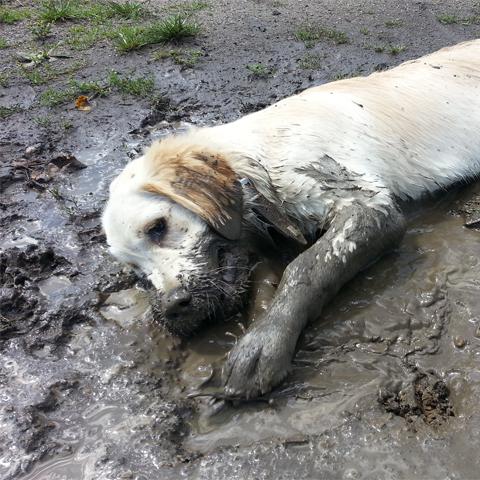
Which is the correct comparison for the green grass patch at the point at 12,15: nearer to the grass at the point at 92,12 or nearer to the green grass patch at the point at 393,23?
the grass at the point at 92,12

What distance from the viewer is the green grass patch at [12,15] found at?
892cm

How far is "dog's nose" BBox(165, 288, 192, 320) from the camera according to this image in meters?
3.47

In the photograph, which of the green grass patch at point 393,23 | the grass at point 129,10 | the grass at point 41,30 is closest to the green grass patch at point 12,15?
the grass at point 41,30

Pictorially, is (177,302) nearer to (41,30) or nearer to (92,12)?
(41,30)

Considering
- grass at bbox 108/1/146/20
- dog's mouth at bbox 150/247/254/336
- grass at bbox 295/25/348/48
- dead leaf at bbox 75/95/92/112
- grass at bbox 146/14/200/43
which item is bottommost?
dead leaf at bbox 75/95/92/112

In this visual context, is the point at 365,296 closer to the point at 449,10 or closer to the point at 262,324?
the point at 262,324

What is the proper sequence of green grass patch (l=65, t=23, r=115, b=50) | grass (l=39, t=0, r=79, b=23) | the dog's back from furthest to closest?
grass (l=39, t=0, r=79, b=23) < green grass patch (l=65, t=23, r=115, b=50) < the dog's back

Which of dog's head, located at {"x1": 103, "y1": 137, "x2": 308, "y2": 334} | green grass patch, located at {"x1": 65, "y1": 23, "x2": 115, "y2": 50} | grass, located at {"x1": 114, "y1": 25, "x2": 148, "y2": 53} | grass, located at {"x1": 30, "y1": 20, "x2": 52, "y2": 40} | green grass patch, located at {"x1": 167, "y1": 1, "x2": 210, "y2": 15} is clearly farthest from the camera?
green grass patch, located at {"x1": 167, "y1": 1, "x2": 210, "y2": 15}

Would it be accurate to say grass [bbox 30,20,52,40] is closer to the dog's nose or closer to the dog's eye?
the dog's eye

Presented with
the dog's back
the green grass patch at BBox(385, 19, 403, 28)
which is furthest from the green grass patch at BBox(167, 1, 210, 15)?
the dog's back

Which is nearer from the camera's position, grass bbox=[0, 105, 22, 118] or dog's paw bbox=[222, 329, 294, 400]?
dog's paw bbox=[222, 329, 294, 400]

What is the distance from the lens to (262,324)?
332 centimetres

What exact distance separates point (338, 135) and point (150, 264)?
1672 mm

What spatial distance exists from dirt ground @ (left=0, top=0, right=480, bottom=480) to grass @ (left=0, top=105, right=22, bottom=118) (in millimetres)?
21
